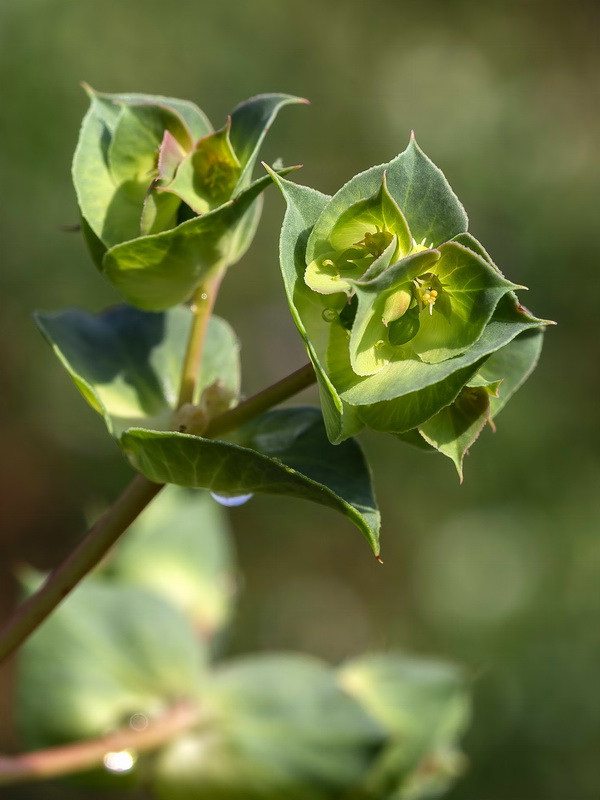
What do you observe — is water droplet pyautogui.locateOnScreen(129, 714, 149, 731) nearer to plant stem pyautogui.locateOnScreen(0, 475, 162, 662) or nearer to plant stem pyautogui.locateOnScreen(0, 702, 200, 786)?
plant stem pyautogui.locateOnScreen(0, 702, 200, 786)

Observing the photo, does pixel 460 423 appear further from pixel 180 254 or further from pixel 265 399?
pixel 180 254

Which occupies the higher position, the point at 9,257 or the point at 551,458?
the point at 9,257

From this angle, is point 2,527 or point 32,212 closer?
point 32,212

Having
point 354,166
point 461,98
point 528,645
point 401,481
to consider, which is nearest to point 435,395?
point 528,645

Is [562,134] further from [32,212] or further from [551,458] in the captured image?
[32,212]

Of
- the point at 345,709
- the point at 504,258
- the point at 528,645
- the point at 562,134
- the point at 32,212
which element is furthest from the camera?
the point at 562,134

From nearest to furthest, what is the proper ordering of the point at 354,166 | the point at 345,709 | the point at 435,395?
the point at 435,395, the point at 345,709, the point at 354,166

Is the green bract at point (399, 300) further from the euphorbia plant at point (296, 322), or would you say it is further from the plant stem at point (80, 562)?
the plant stem at point (80, 562)

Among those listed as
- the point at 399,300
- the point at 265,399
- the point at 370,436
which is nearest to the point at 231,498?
the point at 265,399
